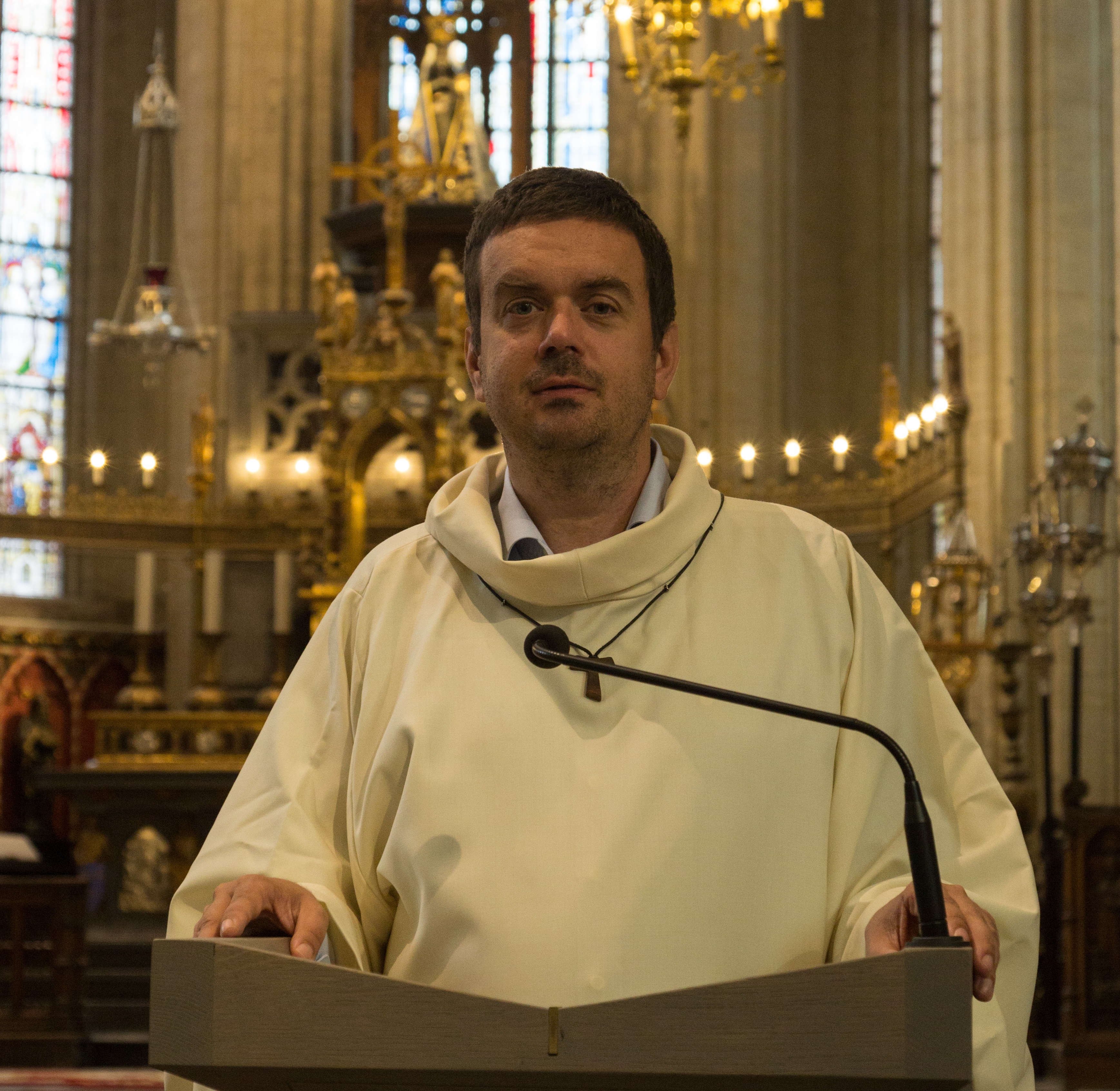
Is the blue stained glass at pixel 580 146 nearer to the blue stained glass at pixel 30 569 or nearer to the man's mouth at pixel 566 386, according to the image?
the blue stained glass at pixel 30 569

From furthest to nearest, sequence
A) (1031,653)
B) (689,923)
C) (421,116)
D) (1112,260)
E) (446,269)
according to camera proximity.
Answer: (421,116), (1112,260), (446,269), (1031,653), (689,923)

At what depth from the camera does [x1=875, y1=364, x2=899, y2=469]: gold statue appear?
9891 millimetres

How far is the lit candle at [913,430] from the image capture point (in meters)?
9.73

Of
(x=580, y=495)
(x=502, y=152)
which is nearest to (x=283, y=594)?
(x=502, y=152)

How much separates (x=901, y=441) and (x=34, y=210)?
9.96 metres

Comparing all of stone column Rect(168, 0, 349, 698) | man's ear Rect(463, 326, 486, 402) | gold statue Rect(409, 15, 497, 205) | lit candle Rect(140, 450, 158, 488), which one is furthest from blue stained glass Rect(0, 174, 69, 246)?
man's ear Rect(463, 326, 486, 402)

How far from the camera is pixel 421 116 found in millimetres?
10664

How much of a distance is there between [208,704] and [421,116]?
3798 millimetres

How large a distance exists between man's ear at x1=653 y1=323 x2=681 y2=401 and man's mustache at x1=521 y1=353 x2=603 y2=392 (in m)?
0.18

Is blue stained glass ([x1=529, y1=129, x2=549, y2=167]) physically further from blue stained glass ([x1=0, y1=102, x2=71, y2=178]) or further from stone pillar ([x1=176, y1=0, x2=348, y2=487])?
blue stained glass ([x1=0, y1=102, x2=71, y2=178])

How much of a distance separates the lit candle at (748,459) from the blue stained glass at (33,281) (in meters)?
8.67

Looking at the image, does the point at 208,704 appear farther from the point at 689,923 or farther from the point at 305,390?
the point at 689,923

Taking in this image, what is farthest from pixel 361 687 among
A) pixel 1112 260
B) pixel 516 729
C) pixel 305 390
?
pixel 305 390

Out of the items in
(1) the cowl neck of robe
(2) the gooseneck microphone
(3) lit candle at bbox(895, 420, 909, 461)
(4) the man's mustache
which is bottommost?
(2) the gooseneck microphone
